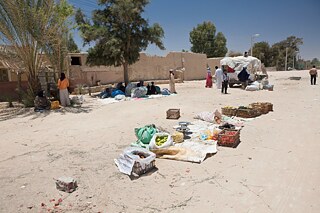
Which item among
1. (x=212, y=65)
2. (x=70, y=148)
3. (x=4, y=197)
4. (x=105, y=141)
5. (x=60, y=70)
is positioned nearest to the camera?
(x=4, y=197)

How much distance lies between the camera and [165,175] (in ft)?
12.3

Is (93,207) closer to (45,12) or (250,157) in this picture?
(250,157)

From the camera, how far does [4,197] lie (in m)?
3.26

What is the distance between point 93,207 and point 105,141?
258 centimetres

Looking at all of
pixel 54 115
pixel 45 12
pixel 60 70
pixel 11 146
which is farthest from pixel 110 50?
pixel 11 146

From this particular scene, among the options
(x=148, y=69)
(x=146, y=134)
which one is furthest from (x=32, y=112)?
(x=148, y=69)

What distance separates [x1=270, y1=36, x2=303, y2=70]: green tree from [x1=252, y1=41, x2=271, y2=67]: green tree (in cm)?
101

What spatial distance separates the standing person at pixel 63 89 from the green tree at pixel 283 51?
52.8m

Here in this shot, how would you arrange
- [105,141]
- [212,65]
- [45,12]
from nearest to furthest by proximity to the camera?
[105,141] < [45,12] < [212,65]

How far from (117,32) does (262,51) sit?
156 ft

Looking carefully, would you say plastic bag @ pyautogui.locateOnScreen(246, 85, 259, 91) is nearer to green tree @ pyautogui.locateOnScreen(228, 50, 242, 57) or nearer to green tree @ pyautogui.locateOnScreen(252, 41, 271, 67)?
green tree @ pyautogui.locateOnScreen(228, 50, 242, 57)

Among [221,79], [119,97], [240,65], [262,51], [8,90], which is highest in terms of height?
[262,51]

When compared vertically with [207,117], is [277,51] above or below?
above

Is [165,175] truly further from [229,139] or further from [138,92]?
[138,92]
